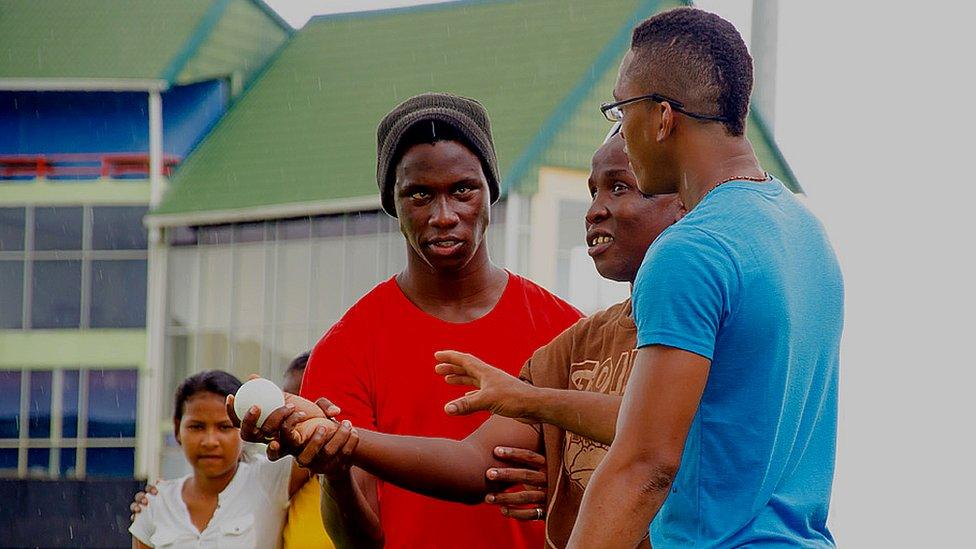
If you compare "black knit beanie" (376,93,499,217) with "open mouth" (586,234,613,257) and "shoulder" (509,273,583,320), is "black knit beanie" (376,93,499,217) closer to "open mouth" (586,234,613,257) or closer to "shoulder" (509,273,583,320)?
"shoulder" (509,273,583,320)

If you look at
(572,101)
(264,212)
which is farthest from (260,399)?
(264,212)

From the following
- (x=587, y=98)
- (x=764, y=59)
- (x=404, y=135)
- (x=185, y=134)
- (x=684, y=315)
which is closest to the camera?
(x=684, y=315)

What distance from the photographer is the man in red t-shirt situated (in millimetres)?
3828

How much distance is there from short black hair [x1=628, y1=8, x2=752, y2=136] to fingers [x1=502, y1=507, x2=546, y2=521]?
1168 mm

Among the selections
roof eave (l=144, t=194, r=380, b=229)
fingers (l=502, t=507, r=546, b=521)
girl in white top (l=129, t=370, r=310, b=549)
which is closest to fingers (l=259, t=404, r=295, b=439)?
fingers (l=502, t=507, r=546, b=521)

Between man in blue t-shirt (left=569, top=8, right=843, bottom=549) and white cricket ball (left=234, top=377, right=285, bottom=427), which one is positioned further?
white cricket ball (left=234, top=377, right=285, bottom=427)

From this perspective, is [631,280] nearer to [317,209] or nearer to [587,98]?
[587,98]

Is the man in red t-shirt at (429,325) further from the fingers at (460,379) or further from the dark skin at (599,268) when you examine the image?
the fingers at (460,379)

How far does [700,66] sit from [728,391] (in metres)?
0.60

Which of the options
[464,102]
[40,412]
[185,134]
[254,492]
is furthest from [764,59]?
[40,412]

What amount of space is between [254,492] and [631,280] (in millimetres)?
2767

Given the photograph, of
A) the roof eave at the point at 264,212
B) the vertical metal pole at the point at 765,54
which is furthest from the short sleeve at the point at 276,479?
the roof eave at the point at 264,212

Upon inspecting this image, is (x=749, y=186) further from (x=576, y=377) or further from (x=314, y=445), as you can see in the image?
(x=314, y=445)

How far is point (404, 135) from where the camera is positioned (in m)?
3.95
